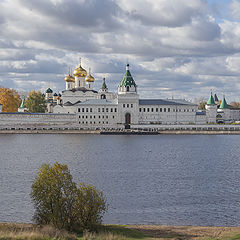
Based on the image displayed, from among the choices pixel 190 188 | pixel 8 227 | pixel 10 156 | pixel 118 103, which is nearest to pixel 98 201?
pixel 8 227

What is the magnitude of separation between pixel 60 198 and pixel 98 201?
46.2 inches

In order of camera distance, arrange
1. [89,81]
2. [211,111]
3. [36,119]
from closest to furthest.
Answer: [36,119] → [211,111] → [89,81]

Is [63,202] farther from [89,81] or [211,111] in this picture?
[89,81]

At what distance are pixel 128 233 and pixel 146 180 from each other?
10502 mm

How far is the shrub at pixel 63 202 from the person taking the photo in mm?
13320

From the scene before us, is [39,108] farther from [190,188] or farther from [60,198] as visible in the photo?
[60,198]

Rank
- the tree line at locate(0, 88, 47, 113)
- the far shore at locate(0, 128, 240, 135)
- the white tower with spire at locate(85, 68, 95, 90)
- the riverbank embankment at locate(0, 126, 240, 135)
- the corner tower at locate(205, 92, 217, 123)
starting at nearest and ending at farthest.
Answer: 1. the far shore at locate(0, 128, 240, 135)
2. the riverbank embankment at locate(0, 126, 240, 135)
3. the corner tower at locate(205, 92, 217, 123)
4. the tree line at locate(0, 88, 47, 113)
5. the white tower with spire at locate(85, 68, 95, 90)

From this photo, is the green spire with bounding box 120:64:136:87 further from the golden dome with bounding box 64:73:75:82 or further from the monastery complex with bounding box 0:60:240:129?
the golden dome with bounding box 64:73:75:82

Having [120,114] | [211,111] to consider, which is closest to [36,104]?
[120,114]

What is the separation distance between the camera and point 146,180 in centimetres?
2414

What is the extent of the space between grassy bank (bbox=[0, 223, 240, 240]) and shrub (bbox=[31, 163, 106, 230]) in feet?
1.53

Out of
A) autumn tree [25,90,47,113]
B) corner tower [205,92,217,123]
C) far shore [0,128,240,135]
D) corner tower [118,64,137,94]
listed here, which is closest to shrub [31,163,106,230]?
far shore [0,128,240,135]

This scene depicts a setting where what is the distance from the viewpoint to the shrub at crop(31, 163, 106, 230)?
13320 mm

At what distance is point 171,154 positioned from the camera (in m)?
37.0
